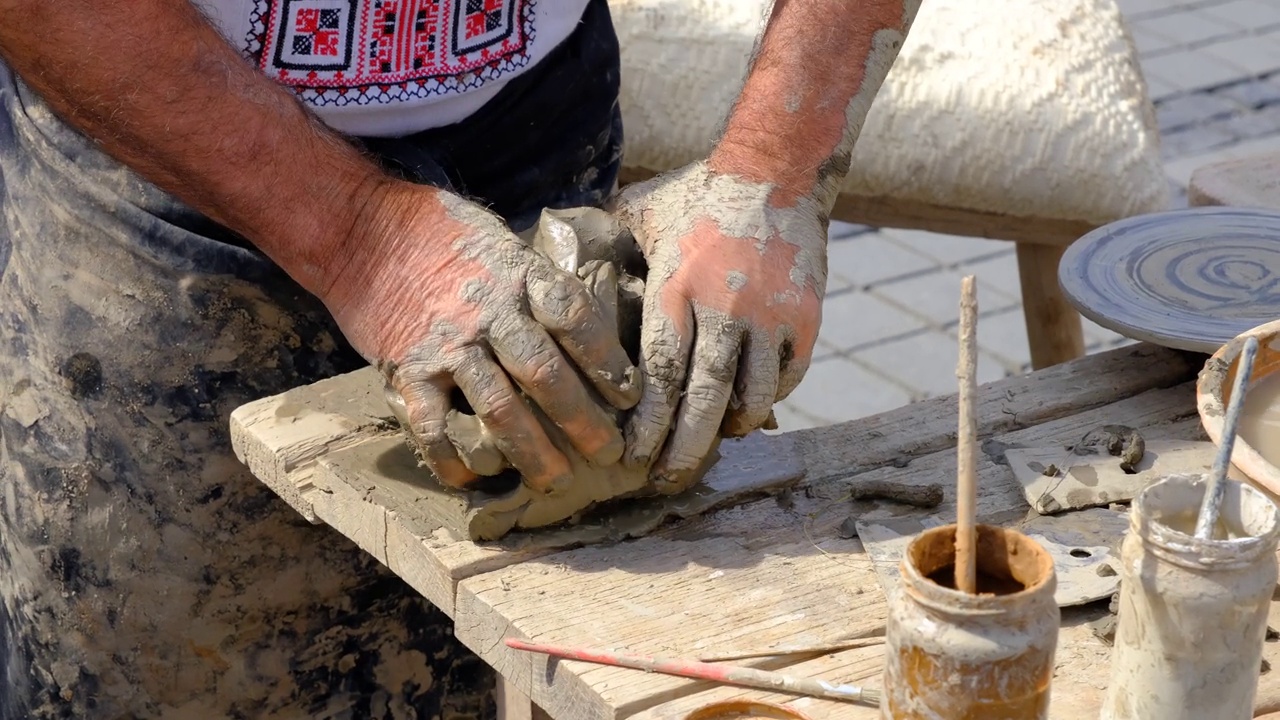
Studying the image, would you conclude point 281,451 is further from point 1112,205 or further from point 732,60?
point 1112,205

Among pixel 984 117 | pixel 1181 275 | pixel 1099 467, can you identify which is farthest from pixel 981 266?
pixel 1099 467

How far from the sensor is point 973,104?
9.33 feet

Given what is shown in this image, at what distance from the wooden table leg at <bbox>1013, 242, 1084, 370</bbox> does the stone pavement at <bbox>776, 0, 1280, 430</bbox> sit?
92cm

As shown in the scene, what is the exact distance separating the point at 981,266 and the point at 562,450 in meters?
3.23

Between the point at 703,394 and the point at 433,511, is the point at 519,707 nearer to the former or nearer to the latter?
the point at 433,511

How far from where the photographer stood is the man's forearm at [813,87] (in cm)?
178

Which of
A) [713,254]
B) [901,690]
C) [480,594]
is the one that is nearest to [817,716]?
[901,690]

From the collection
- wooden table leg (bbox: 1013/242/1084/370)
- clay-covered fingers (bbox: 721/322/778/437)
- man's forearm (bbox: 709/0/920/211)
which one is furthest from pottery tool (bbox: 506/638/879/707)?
wooden table leg (bbox: 1013/242/1084/370)

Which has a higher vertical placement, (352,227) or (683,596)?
(352,227)

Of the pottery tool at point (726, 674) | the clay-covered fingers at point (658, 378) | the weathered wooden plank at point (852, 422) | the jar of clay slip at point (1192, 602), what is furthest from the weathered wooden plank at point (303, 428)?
the jar of clay slip at point (1192, 602)

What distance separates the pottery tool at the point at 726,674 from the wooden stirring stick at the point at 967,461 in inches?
10.0

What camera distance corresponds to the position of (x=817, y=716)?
126cm

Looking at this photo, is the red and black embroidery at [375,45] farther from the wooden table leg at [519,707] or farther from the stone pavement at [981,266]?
the stone pavement at [981,266]

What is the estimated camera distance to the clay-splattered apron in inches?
75.5
